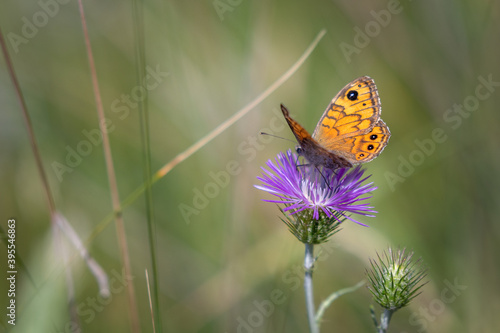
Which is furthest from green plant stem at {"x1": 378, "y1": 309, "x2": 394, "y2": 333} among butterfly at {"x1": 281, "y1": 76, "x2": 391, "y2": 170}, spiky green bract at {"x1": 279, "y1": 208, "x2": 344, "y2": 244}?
butterfly at {"x1": 281, "y1": 76, "x2": 391, "y2": 170}

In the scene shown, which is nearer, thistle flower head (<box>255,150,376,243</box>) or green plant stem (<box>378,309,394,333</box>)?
green plant stem (<box>378,309,394,333</box>)

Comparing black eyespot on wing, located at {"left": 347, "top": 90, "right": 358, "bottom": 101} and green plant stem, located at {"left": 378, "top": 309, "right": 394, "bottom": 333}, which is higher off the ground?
black eyespot on wing, located at {"left": 347, "top": 90, "right": 358, "bottom": 101}

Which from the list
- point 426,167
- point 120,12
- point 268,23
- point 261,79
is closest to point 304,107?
point 261,79

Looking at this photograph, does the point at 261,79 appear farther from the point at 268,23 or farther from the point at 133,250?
the point at 133,250

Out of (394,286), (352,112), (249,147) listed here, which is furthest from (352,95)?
(249,147)

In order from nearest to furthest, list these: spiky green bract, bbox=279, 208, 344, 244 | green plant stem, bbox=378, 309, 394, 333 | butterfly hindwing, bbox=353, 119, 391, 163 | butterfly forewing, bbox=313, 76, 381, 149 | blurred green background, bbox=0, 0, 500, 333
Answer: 1. green plant stem, bbox=378, 309, 394, 333
2. spiky green bract, bbox=279, 208, 344, 244
3. butterfly hindwing, bbox=353, 119, 391, 163
4. butterfly forewing, bbox=313, 76, 381, 149
5. blurred green background, bbox=0, 0, 500, 333

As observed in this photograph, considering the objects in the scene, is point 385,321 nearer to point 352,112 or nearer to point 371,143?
point 371,143

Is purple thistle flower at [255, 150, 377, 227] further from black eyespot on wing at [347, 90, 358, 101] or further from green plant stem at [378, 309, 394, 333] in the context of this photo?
green plant stem at [378, 309, 394, 333]
